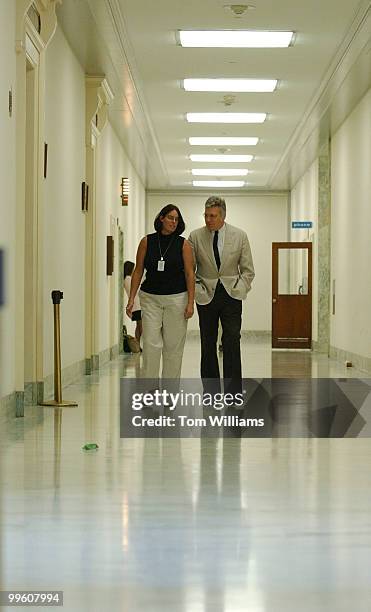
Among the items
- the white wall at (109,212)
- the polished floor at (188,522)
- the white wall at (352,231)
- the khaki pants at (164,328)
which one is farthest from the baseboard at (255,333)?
the polished floor at (188,522)

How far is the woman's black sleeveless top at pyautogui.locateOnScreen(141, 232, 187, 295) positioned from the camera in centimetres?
802

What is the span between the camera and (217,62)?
14617 mm

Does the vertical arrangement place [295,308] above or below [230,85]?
below

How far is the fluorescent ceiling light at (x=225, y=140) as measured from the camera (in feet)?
70.3

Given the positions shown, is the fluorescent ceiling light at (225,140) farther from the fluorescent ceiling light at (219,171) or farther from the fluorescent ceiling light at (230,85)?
the fluorescent ceiling light at (230,85)

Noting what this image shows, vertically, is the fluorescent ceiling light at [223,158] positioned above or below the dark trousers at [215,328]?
above

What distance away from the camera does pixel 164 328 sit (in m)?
7.98

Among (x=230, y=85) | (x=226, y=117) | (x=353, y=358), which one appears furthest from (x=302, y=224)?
(x=230, y=85)

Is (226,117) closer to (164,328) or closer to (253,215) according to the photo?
(164,328)

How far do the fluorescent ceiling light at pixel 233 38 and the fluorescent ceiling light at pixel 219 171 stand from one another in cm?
1281

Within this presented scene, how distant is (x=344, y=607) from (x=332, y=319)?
17.3 meters

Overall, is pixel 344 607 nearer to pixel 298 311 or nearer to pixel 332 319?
pixel 332 319

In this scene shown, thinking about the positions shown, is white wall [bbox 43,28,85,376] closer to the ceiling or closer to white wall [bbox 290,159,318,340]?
the ceiling

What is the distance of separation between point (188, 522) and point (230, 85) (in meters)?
12.8
